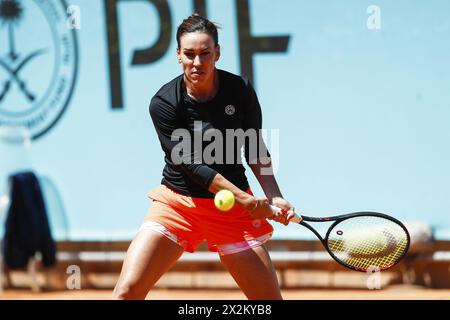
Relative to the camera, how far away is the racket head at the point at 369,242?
13.5ft

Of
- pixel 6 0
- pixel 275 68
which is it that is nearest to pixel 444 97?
pixel 275 68

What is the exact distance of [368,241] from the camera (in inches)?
163

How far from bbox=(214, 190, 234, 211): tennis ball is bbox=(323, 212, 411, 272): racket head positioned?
658 mm

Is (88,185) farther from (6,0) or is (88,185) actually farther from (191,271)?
(6,0)

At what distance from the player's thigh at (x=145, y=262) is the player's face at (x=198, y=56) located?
0.68 m

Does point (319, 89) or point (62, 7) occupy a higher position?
point (62, 7)

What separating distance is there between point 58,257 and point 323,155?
2.34m

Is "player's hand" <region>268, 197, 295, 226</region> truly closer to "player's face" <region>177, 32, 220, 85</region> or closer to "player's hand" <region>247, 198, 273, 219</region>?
"player's hand" <region>247, 198, 273, 219</region>

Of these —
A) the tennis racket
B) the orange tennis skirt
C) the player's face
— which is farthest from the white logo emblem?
the tennis racket

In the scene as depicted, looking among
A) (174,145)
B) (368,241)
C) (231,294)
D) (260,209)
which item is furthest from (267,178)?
(231,294)

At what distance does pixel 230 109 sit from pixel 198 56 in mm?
266

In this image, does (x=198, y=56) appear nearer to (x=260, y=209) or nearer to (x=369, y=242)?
(x=260, y=209)

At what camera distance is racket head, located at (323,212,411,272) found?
4.11m
